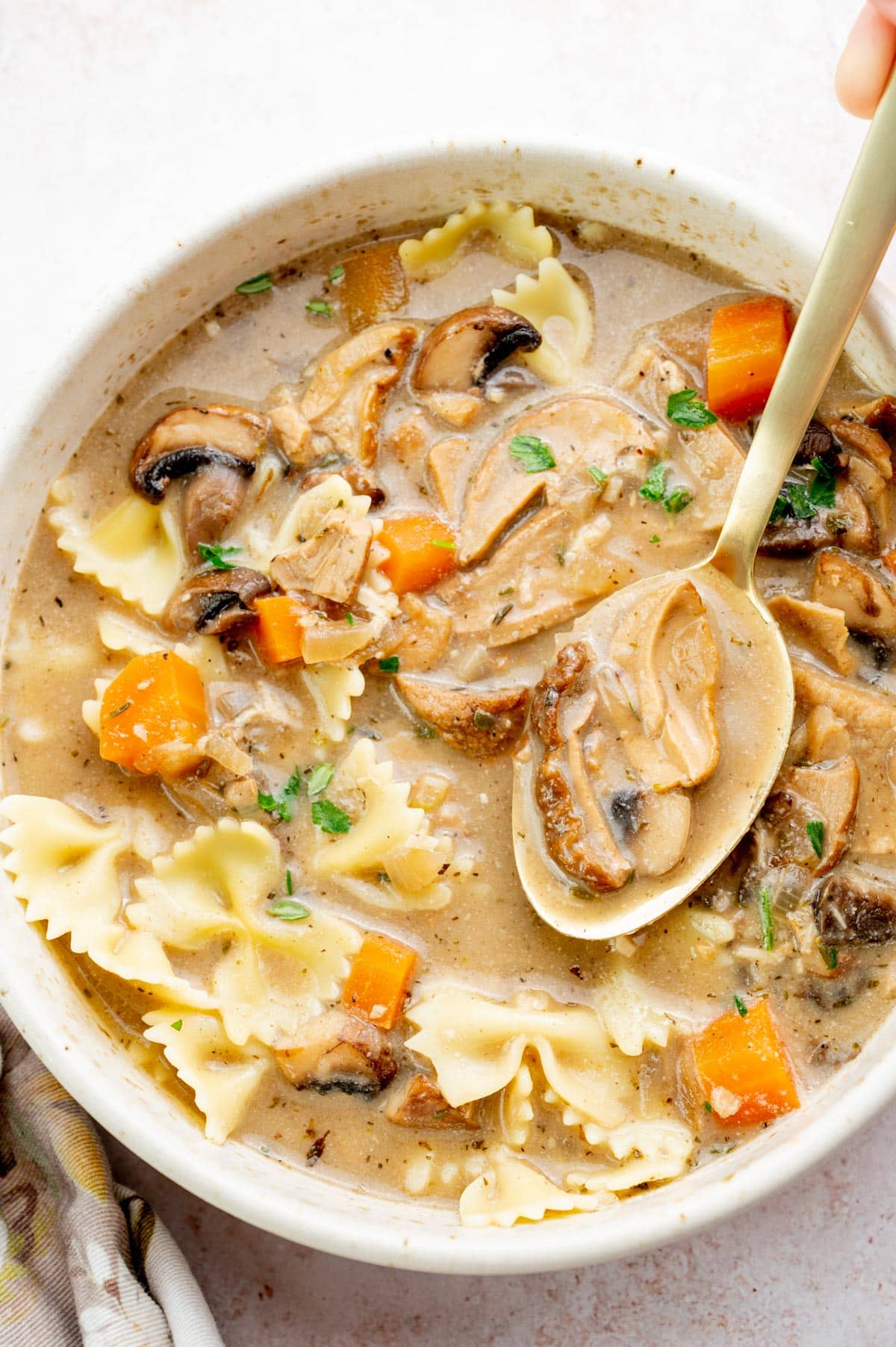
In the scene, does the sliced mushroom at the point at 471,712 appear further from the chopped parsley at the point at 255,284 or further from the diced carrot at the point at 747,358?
the chopped parsley at the point at 255,284

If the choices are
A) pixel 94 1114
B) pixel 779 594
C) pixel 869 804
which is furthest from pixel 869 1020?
pixel 94 1114

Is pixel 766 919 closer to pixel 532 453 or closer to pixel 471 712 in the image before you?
pixel 471 712

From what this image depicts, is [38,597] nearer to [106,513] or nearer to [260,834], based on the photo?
[106,513]

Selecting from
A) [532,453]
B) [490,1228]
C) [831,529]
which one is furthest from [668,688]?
[490,1228]

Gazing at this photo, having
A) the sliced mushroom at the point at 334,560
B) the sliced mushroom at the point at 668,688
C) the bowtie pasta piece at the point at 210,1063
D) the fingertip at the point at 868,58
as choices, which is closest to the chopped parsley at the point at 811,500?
the sliced mushroom at the point at 668,688

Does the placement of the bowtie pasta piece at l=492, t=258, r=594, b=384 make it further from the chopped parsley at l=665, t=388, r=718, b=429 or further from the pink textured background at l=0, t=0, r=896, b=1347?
the pink textured background at l=0, t=0, r=896, b=1347

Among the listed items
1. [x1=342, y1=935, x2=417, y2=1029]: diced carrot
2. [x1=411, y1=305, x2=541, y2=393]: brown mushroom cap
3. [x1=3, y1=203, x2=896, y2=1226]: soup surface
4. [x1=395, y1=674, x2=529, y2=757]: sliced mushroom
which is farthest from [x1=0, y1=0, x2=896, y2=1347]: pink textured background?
[x1=342, y1=935, x2=417, y2=1029]: diced carrot
